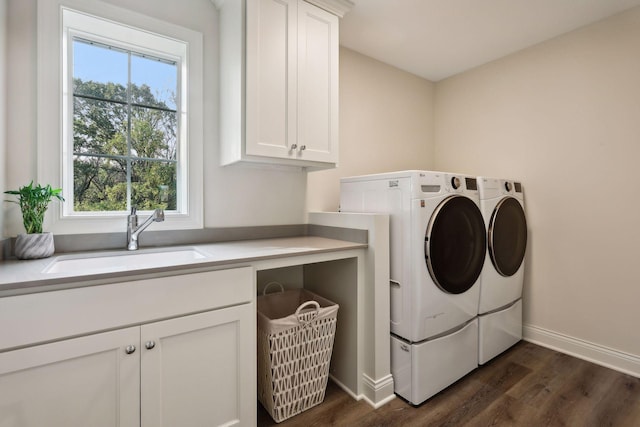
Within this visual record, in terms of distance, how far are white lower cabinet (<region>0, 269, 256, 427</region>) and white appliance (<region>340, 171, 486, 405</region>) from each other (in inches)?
33.0

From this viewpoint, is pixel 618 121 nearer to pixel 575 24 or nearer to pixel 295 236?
pixel 575 24

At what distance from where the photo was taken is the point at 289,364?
5.01ft

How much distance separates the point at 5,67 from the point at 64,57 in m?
0.27

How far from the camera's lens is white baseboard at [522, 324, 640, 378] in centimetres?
196

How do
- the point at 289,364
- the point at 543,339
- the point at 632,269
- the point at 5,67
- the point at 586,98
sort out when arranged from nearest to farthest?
the point at 5,67
the point at 289,364
the point at 632,269
the point at 586,98
the point at 543,339

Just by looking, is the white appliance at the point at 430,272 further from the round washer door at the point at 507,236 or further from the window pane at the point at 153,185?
the window pane at the point at 153,185

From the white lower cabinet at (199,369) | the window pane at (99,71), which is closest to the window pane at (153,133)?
the window pane at (99,71)

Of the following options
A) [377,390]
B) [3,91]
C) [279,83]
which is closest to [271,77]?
[279,83]

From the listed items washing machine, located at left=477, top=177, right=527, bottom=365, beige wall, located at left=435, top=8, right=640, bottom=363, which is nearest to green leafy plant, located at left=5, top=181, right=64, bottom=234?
washing machine, located at left=477, top=177, right=527, bottom=365

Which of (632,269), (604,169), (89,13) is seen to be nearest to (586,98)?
(604,169)

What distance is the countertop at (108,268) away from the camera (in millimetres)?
943

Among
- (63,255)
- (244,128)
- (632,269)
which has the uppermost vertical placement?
(244,128)

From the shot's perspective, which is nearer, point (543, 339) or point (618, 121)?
point (618, 121)

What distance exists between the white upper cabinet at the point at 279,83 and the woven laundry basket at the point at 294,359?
879 mm
